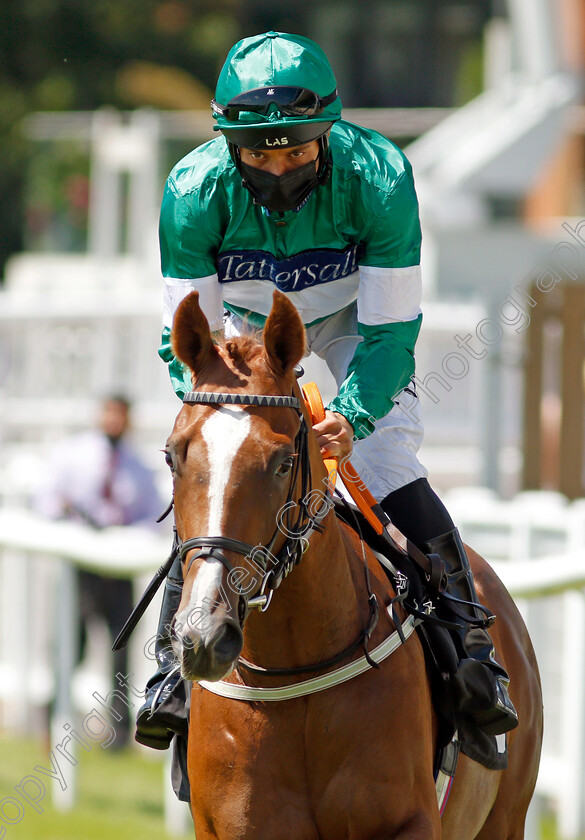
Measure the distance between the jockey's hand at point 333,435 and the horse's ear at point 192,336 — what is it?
36cm

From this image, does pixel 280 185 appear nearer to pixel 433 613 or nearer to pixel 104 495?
pixel 433 613

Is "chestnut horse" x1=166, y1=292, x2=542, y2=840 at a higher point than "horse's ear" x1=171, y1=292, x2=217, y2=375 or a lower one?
lower

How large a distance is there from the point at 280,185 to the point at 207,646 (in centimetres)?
138

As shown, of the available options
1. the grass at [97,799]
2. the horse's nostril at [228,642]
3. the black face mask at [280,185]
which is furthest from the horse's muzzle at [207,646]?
the grass at [97,799]

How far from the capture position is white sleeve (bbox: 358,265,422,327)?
3.44 m

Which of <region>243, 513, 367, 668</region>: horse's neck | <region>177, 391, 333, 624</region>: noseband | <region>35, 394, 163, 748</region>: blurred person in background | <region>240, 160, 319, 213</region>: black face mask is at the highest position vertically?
<region>240, 160, 319, 213</region>: black face mask

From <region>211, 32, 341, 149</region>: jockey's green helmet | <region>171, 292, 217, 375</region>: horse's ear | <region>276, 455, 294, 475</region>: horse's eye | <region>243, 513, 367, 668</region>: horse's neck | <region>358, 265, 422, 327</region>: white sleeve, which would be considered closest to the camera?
<region>276, 455, 294, 475</region>: horse's eye

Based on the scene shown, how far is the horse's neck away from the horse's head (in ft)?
0.57

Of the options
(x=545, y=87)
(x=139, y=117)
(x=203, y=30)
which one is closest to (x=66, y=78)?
(x=203, y=30)

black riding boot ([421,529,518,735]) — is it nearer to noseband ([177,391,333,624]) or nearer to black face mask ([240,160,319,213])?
noseband ([177,391,333,624])

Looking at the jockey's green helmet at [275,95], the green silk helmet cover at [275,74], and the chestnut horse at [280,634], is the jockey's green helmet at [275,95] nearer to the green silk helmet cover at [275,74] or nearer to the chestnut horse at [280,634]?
the green silk helmet cover at [275,74]

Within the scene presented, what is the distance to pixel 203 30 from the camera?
28219mm

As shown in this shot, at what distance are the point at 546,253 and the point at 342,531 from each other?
4863 mm

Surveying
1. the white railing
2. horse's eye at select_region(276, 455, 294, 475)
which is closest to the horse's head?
horse's eye at select_region(276, 455, 294, 475)
